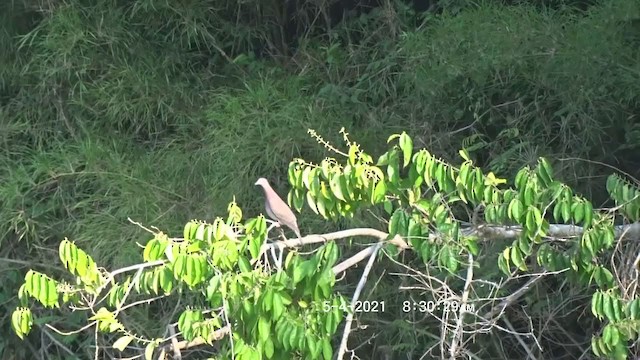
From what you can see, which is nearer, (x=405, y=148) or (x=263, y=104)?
(x=405, y=148)

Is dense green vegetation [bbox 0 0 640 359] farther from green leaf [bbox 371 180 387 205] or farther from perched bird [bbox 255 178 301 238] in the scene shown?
green leaf [bbox 371 180 387 205]

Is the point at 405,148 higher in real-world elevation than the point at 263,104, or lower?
higher

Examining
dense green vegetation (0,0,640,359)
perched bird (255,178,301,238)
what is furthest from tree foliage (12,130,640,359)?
dense green vegetation (0,0,640,359)

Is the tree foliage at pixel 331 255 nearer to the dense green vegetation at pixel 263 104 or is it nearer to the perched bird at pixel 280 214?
the perched bird at pixel 280 214

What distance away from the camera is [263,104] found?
11.4 ft

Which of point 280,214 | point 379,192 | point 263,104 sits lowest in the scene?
point 263,104

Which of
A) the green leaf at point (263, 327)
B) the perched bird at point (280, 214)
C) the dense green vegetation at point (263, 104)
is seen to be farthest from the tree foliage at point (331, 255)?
the dense green vegetation at point (263, 104)

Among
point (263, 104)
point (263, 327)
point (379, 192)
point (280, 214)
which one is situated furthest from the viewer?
point (263, 104)

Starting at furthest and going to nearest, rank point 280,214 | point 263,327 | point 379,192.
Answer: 1. point 280,214
2. point 379,192
3. point 263,327

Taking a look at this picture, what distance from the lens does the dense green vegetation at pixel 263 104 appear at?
292cm

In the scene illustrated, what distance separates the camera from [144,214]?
324 cm

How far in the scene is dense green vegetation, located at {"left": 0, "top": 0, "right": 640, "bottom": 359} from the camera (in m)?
2.92

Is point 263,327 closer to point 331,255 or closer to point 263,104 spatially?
point 331,255

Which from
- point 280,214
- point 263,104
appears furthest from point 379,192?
point 263,104
